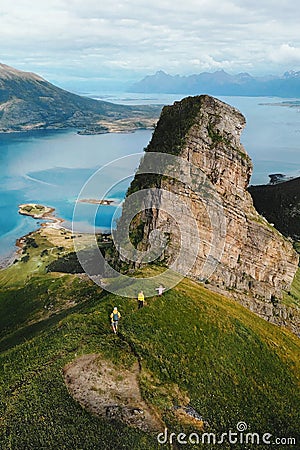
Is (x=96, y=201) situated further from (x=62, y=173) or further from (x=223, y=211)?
(x=223, y=211)

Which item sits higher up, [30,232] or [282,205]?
[282,205]

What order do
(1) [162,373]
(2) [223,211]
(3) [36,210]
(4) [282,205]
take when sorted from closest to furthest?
(1) [162,373]
(2) [223,211]
(4) [282,205]
(3) [36,210]

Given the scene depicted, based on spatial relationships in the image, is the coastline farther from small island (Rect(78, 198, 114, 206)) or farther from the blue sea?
small island (Rect(78, 198, 114, 206))

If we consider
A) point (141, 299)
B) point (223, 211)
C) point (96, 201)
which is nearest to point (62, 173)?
point (96, 201)

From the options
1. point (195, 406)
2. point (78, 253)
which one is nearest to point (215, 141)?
point (195, 406)

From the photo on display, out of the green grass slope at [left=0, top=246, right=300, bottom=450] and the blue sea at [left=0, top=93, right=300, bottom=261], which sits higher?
the green grass slope at [left=0, top=246, right=300, bottom=450]

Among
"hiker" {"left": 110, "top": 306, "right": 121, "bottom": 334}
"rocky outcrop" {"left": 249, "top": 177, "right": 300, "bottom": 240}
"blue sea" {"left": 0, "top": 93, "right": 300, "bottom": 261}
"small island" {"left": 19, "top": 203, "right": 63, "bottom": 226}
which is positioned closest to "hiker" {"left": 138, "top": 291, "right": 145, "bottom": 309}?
"hiker" {"left": 110, "top": 306, "right": 121, "bottom": 334}

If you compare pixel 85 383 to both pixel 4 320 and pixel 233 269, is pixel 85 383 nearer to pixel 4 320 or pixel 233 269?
pixel 233 269
